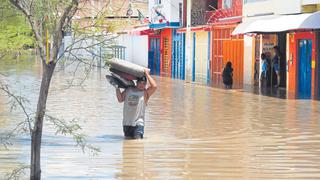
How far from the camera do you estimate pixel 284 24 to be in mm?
28672

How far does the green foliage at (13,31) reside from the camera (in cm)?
900

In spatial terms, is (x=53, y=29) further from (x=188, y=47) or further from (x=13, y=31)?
(x=188, y=47)

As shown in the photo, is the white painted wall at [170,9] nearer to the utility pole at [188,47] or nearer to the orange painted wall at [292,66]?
the utility pole at [188,47]

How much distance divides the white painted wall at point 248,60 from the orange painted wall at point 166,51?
45.0 ft

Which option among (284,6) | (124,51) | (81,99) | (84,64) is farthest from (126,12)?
(124,51)

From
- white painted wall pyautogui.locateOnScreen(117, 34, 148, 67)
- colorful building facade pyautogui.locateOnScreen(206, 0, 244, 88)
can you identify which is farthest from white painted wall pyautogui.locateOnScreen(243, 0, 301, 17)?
white painted wall pyautogui.locateOnScreen(117, 34, 148, 67)

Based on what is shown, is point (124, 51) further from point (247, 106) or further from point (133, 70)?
point (133, 70)

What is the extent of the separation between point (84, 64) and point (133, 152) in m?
4.66

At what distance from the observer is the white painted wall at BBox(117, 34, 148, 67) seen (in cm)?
6234

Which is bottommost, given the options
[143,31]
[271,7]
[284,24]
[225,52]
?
[225,52]

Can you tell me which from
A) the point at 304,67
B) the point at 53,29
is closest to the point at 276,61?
the point at 304,67

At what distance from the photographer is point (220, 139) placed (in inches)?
607

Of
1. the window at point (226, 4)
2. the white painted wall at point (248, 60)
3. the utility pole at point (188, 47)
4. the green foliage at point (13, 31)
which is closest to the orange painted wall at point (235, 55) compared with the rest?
the white painted wall at point (248, 60)

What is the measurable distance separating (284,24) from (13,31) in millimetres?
20240
